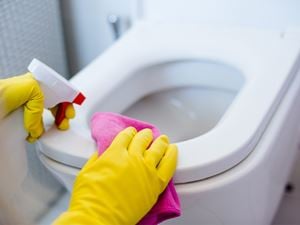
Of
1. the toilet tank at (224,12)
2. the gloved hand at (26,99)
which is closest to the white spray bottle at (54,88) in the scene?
the gloved hand at (26,99)

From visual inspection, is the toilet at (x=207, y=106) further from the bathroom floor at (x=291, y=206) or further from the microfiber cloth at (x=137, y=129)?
the bathroom floor at (x=291, y=206)

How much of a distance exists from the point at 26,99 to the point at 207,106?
1.50 ft

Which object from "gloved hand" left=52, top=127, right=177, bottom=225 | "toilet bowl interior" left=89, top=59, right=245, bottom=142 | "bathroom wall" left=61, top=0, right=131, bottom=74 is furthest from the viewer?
"bathroom wall" left=61, top=0, right=131, bottom=74

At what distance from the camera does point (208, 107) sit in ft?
3.10

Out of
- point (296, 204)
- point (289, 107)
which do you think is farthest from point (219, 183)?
point (296, 204)

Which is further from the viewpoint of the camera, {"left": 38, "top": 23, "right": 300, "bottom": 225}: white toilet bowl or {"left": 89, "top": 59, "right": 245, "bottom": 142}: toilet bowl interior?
{"left": 89, "top": 59, "right": 245, "bottom": 142}: toilet bowl interior

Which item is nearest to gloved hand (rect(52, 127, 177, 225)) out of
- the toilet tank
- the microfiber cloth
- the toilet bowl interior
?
the microfiber cloth

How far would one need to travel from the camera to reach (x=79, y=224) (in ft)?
1.68

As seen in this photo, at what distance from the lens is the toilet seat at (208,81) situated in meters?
0.59

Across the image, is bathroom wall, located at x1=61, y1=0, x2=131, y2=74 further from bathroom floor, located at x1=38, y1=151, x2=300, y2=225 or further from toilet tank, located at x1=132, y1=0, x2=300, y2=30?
bathroom floor, located at x1=38, y1=151, x2=300, y2=225

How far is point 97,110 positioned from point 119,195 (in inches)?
9.4

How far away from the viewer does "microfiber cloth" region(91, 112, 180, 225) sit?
0.57m

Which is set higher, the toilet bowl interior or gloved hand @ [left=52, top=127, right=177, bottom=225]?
gloved hand @ [left=52, top=127, right=177, bottom=225]

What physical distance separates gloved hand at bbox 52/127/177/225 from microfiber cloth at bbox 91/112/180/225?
2 centimetres
